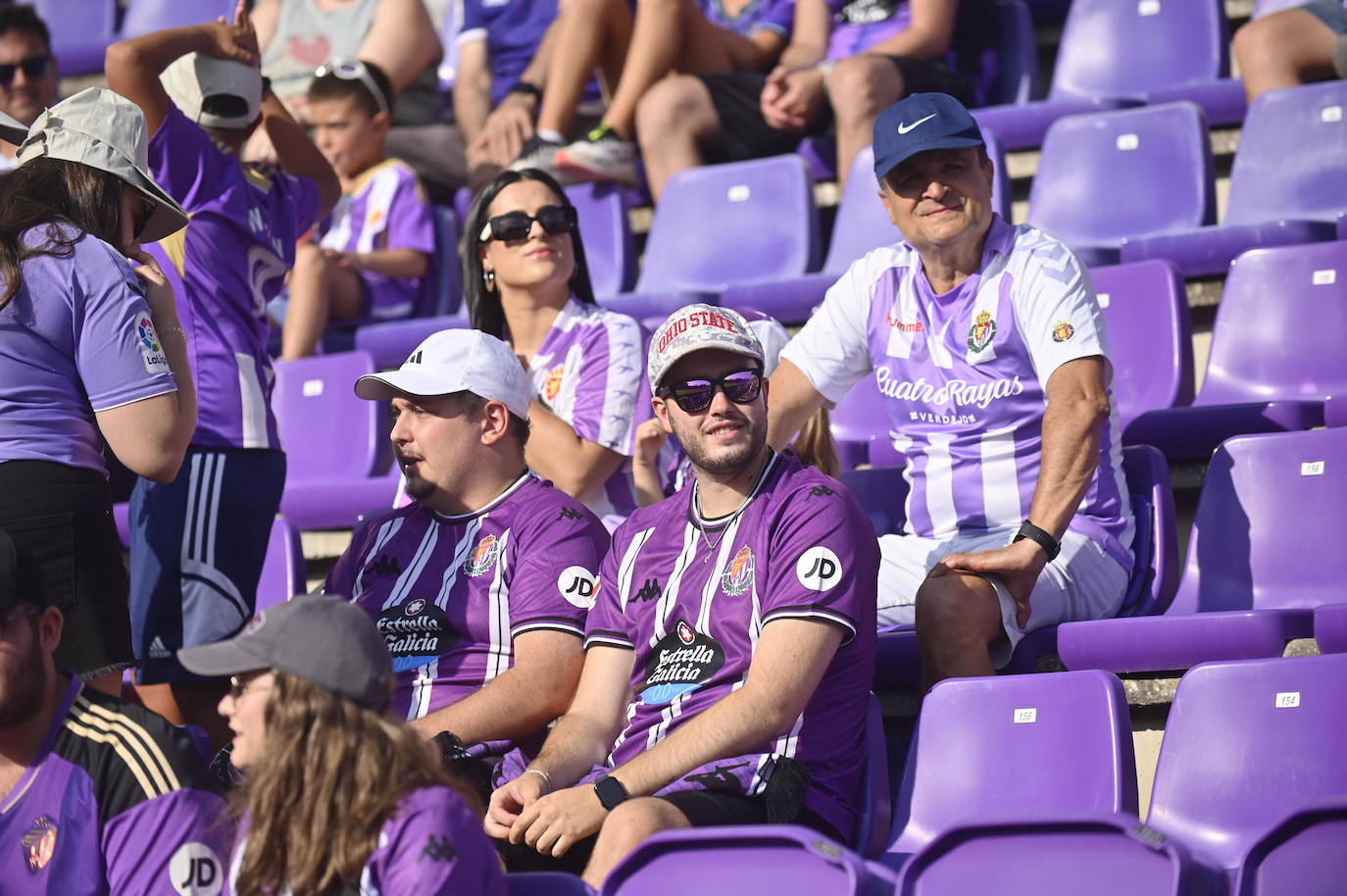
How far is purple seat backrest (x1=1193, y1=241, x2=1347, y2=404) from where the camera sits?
4.07 metres

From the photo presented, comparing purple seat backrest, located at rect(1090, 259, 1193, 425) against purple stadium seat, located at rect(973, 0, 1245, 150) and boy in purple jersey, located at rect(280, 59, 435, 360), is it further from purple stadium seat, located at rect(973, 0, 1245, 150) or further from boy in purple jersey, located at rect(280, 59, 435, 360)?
boy in purple jersey, located at rect(280, 59, 435, 360)

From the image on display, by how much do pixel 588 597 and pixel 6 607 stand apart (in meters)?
1.12

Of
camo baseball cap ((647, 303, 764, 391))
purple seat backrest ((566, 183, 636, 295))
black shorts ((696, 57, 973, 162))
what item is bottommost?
camo baseball cap ((647, 303, 764, 391))

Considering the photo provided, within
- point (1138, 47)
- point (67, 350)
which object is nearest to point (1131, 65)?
point (1138, 47)

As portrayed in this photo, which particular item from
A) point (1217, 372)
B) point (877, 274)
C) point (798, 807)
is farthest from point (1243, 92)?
point (798, 807)

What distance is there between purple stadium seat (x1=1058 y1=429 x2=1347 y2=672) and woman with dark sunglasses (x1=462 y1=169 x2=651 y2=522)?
46.4 inches

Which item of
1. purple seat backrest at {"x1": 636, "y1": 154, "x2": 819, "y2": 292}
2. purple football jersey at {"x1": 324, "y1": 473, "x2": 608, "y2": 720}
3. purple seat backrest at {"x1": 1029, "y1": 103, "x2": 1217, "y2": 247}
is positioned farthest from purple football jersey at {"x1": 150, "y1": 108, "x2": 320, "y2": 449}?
purple seat backrest at {"x1": 1029, "y1": 103, "x2": 1217, "y2": 247}

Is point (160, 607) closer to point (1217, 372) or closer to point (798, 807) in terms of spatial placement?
point (798, 807)

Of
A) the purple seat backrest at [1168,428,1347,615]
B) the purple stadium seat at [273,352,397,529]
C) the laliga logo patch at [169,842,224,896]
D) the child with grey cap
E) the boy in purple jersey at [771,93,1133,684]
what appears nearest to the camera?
the child with grey cap

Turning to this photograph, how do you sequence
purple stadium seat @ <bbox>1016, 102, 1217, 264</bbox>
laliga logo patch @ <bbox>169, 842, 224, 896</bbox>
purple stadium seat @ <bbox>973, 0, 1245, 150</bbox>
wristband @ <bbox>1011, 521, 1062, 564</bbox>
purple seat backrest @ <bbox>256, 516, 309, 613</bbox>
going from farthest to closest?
purple stadium seat @ <bbox>973, 0, 1245, 150</bbox>
purple stadium seat @ <bbox>1016, 102, 1217, 264</bbox>
purple seat backrest @ <bbox>256, 516, 309, 613</bbox>
wristband @ <bbox>1011, 521, 1062, 564</bbox>
laliga logo patch @ <bbox>169, 842, 224, 896</bbox>

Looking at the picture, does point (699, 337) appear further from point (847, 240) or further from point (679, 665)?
point (847, 240)

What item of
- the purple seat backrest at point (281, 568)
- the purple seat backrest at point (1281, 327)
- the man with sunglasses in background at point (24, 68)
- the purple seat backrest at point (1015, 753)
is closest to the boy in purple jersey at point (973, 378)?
the purple seat backrest at point (1015, 753)

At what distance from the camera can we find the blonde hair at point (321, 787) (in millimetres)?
2082

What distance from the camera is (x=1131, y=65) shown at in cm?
581
